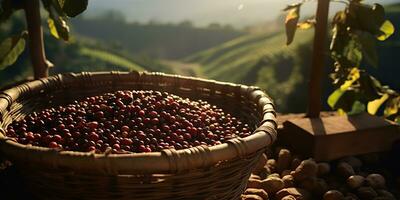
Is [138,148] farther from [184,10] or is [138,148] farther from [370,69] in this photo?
[184,10]

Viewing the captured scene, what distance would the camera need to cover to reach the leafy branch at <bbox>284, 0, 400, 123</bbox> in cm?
299

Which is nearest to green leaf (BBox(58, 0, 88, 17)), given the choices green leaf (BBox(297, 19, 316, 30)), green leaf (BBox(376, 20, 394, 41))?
green leaf (BBox(297, 19, 316, 30))

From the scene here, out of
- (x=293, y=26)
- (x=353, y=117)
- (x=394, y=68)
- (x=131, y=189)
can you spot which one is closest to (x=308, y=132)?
(x=353, y=117)

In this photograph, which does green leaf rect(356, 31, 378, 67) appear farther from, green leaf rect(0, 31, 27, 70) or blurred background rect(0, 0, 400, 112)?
green leaf rect(0, 31, 27, 70)

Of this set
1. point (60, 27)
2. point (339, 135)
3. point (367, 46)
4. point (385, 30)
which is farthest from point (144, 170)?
point (385, 30)

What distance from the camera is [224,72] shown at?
2759cm

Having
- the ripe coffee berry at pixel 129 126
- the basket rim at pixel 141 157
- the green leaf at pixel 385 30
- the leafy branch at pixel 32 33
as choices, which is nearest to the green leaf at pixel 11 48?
the leafy branch at pixel 32 33

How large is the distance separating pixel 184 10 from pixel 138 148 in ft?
301

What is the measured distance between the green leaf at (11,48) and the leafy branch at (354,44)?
74.9 inches

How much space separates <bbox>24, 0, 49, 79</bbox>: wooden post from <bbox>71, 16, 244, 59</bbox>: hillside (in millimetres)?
37045

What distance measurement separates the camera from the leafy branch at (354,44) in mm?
2988

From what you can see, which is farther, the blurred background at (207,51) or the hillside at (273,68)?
the hillside at (273,68)

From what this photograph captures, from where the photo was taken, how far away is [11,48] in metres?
3.14

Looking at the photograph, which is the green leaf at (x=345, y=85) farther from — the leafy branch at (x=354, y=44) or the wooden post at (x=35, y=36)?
the wooden post at (x=35, y=36)
